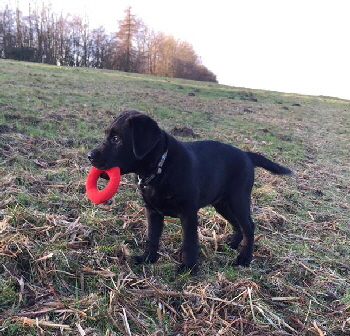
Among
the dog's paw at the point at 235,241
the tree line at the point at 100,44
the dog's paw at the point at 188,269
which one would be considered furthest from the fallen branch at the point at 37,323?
the tree line at the point at 100,44

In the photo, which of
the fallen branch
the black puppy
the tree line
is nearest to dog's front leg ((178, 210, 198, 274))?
the black puppy

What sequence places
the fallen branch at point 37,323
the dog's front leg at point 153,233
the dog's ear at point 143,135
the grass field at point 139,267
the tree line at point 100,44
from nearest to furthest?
the fallen branch at point 37,323 < the grass field at point 139,267 < the dog's ear at point 143,135 < the dog's front leg at point 153,233 < the tree line at point 100,44

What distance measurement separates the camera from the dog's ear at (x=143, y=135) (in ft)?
10.9

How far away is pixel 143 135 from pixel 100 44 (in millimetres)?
57297

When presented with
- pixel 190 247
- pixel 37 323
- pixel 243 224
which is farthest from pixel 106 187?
pixel 243 224

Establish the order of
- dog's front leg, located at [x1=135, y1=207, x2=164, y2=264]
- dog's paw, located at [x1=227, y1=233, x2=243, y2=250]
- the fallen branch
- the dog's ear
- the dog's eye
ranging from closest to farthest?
the fallen branch → the dog's ear → the dog's eye → dog's front leg, located at [x1=135, y1=207, x2=164, y2=264] → dog's paw, located at [x1=227, y1=233, x2=243, y2=250]

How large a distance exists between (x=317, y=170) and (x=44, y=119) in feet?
22.2

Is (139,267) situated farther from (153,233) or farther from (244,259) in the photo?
(244,259)

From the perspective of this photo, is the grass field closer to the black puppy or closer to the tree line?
the black puppy

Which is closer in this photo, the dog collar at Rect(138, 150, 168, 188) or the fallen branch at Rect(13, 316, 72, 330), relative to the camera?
the fallen branch at Rect(13, 316, 72, 330)

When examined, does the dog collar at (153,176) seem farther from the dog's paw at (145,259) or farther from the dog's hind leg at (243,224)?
the dog's hind leg at (243,224)

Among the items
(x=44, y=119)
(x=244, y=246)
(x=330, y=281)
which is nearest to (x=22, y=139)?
(x=44, y=119)

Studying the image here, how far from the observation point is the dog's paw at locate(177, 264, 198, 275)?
3.57 m

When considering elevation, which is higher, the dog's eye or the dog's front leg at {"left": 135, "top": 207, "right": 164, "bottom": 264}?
the dog's eye
